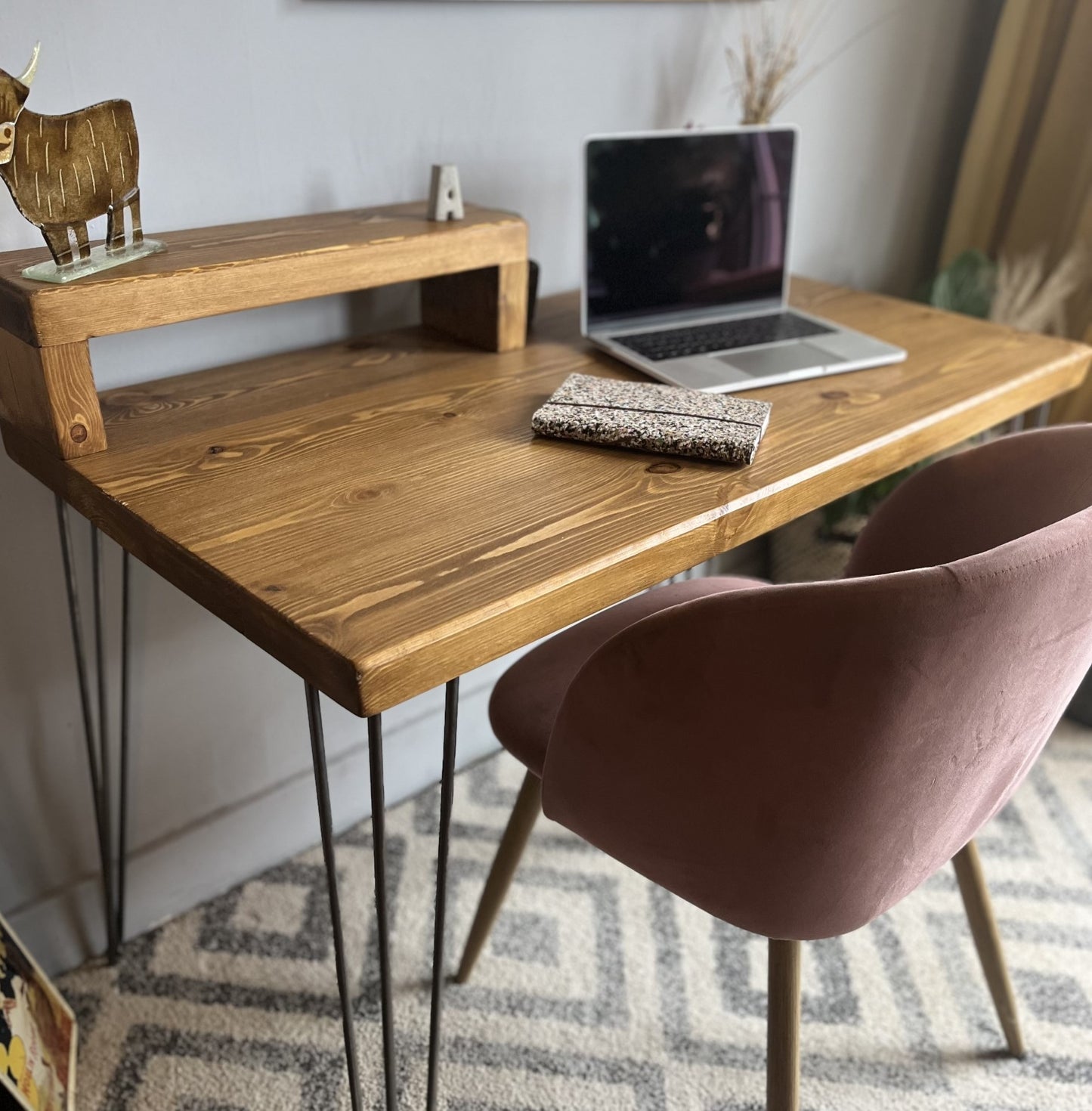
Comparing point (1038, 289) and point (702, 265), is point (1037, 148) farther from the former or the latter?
point (702, 265)

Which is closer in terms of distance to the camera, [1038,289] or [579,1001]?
[579,1001]

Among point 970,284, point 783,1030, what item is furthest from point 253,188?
point 970,284

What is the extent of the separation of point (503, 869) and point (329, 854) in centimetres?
45

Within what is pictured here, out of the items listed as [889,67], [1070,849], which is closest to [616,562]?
[1070,849]

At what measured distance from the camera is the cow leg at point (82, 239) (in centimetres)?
89

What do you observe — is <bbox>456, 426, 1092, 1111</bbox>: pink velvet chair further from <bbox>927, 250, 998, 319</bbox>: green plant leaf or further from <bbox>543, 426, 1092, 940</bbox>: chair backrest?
<bbox>927, 250, 998, 319</bbox>: green plant leaf

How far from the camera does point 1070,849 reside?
1552 mm

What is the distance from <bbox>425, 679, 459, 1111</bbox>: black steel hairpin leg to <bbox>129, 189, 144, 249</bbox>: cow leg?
509 mm

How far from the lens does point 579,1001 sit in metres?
1.29

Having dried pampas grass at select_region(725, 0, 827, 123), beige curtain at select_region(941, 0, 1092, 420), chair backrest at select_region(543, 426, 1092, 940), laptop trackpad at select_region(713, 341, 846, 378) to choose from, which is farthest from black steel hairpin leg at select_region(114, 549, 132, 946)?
beige curtain at select_region(941, 0, 1092, 420)

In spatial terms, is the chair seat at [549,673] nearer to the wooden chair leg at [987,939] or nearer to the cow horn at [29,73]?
the wooden chair leg at [987,939]

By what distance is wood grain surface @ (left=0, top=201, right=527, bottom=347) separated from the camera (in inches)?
33.7

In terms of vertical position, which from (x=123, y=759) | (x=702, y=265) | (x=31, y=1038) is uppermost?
(x=702, y=265)

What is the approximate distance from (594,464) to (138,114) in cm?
57
